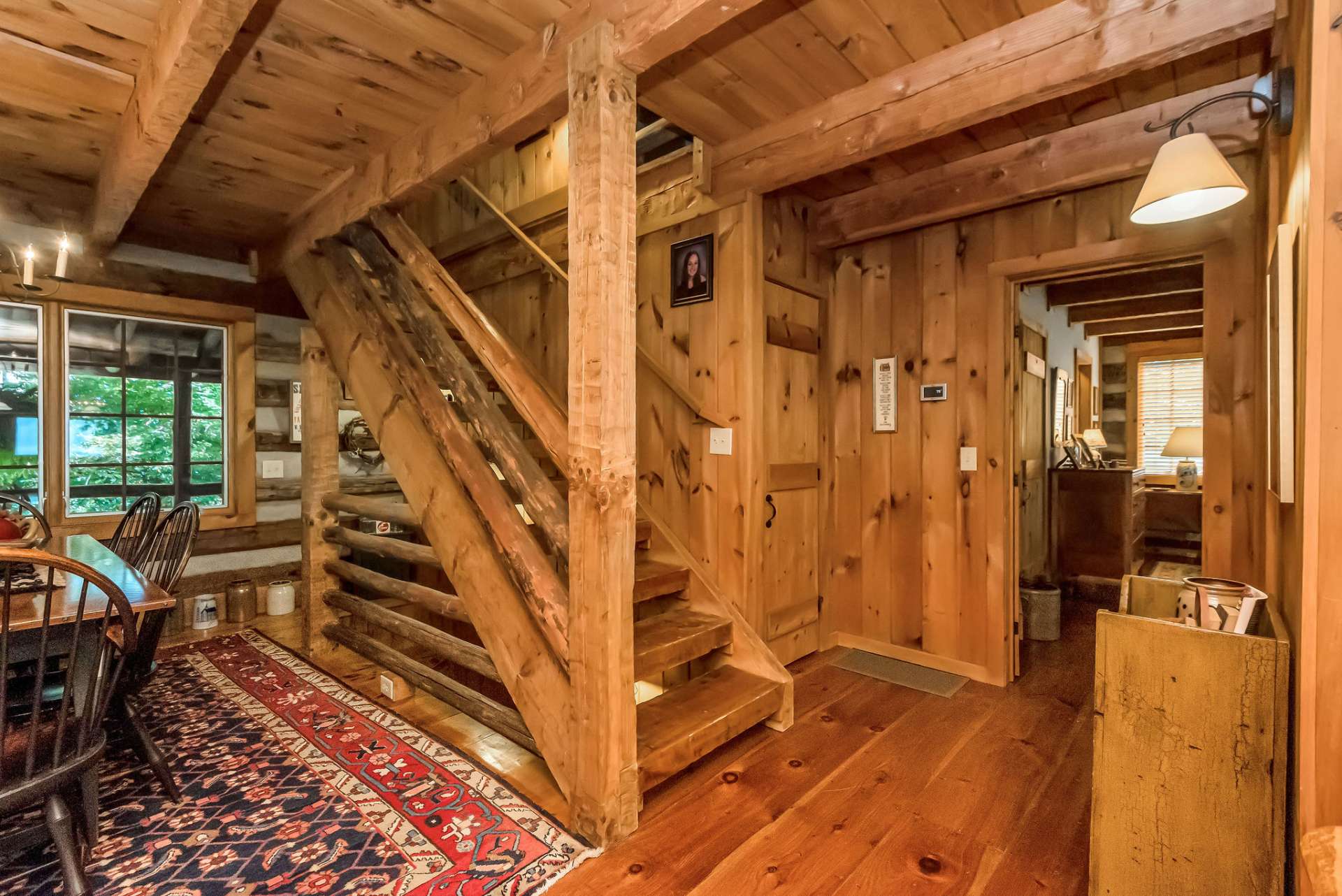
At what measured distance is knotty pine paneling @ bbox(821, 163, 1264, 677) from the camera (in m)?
2.54

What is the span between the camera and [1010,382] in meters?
3.14

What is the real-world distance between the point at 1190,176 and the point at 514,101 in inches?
85.8

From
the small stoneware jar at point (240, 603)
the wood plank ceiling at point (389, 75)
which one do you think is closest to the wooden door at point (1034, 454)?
the wood plank ceiling at point (389, 75)

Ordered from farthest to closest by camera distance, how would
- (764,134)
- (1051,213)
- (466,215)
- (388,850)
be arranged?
(466,215)
(1051,213)
(764,134)
(388,850)

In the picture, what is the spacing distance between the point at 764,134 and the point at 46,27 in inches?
103

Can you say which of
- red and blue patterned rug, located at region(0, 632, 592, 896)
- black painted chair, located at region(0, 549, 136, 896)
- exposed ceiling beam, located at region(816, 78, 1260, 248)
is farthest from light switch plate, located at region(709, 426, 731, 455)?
black painted chair, located at region(0, 549, 136, 896)

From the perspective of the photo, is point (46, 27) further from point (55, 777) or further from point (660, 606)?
point (660, 606)

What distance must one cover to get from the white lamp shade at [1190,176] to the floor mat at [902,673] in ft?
7.33

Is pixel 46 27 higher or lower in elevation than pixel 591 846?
higher

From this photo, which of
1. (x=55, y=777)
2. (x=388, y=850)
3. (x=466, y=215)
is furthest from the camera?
(x=466, y=215)

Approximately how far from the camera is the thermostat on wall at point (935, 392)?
11.0 ft

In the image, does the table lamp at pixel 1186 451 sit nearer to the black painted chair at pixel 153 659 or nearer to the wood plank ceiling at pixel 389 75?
the wood plank ceiling at pixel 389 75

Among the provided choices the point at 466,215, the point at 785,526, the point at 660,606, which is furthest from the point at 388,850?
the point at 466,215

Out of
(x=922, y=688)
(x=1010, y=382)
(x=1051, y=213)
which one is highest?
(x=1051, y=213)
